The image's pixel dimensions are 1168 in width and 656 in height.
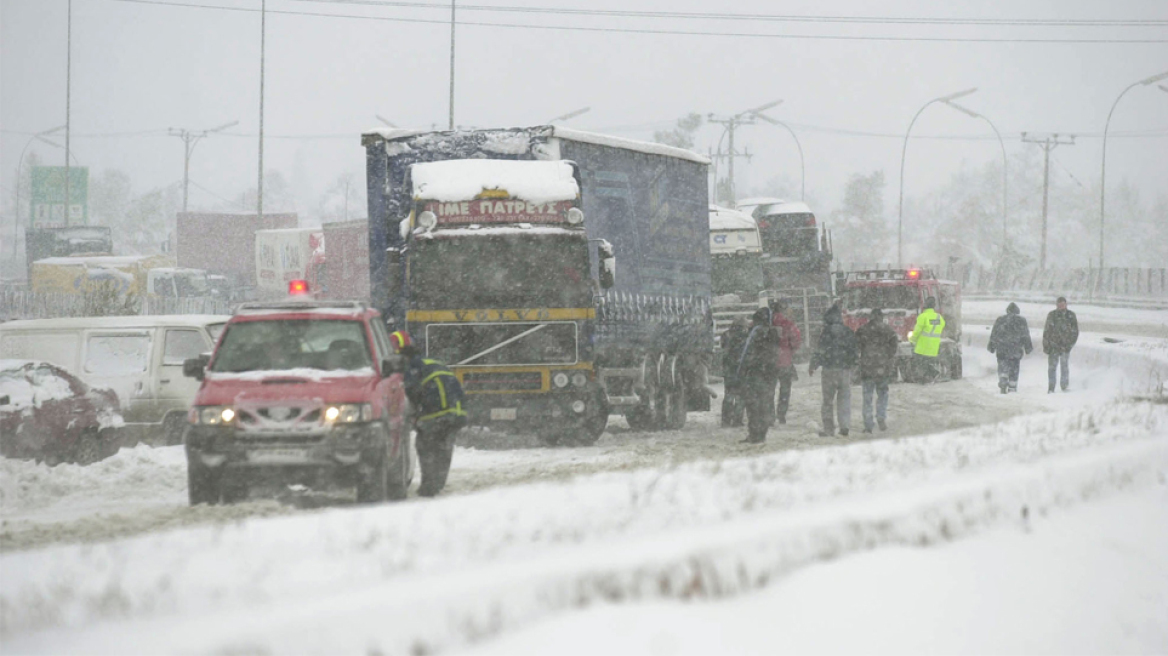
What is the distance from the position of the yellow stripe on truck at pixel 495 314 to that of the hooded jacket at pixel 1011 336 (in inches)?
451

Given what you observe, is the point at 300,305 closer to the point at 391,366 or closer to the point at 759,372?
the point at 391,366

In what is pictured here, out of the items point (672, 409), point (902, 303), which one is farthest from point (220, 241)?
point (672, 409)

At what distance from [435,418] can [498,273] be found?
488 cm

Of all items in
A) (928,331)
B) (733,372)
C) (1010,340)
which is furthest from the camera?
(928,331)

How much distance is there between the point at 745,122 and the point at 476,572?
219 ft

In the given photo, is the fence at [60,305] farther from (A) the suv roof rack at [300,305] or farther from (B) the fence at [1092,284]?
(A) the suv roof rack at [300,305]

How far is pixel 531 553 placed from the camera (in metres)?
5.45

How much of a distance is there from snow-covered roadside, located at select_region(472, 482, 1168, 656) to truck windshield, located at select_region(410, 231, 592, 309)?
8625 millimetres

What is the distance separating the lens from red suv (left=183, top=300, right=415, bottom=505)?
34.9ft

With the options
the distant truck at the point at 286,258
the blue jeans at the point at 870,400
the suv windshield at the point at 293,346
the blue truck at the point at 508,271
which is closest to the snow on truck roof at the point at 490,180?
the blue truck at the point at 508,271

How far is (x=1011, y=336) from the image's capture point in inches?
985

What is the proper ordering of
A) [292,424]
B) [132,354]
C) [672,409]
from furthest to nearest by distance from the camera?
[672,409], [132,354], [292,424]

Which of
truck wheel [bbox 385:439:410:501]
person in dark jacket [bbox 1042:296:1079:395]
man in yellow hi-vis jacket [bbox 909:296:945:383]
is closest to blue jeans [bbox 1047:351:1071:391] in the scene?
person in dark jacket [bbox 1042:296:1079:395]

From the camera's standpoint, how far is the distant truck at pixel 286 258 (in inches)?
1853
